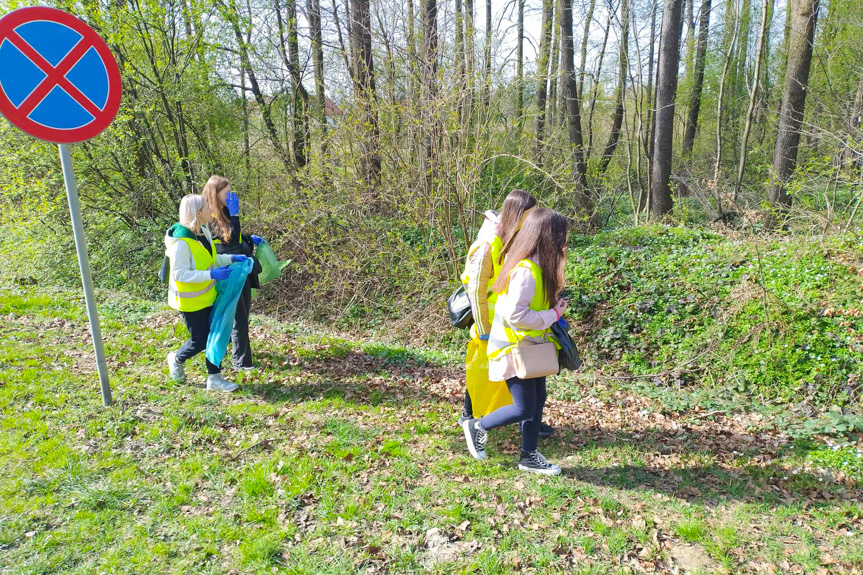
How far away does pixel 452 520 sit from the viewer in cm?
329

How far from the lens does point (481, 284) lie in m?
3.78

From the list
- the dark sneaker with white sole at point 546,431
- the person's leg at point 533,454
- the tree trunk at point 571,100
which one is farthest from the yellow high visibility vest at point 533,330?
the tree trunk at point 571,100

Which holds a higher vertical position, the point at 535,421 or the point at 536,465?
the point at 535,421

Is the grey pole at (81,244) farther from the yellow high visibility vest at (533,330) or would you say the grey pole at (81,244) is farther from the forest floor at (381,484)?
the yellow high visibility vest at (533,330)

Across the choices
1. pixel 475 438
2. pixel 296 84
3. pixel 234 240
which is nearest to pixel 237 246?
pixel 234 240

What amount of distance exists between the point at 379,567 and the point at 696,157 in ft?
61.9

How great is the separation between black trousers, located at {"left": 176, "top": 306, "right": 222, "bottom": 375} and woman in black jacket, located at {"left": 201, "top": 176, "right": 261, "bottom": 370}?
1.59 feet

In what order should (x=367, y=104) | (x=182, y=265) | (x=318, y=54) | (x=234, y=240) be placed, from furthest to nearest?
(x=318, y=54)
(x=367, y=104)
(x=234, y=240)
(x=182, y=265)

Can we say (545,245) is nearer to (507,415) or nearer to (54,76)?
(507,415)

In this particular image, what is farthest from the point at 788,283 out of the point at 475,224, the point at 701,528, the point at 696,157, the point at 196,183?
the point at 696,157

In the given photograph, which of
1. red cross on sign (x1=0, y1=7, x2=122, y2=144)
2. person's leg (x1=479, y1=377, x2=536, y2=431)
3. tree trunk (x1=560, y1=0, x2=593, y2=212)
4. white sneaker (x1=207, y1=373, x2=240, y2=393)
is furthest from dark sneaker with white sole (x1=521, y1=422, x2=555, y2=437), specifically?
tree trunk (x1=560, y1=0, x2=593, y2=212)

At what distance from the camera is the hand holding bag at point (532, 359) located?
11.5 feet

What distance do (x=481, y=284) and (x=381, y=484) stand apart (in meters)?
1.59

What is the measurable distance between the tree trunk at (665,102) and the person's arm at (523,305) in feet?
29.5
